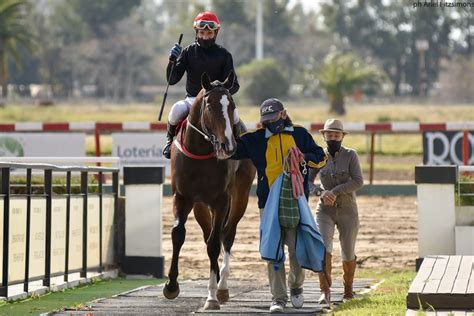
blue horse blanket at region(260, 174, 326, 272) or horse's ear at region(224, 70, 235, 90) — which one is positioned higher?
horse's ear at region(224, 70, 235, 90)

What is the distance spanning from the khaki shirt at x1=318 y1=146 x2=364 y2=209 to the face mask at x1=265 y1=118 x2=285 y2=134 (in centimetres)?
146

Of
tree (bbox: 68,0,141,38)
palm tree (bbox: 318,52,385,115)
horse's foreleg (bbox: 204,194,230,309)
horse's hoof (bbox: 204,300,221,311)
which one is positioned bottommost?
horse's hoof (bbox: 204,300,221,311)

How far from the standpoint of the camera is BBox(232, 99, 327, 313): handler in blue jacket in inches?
411

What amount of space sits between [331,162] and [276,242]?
5.87 feet

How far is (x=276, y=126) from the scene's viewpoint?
10.4 m

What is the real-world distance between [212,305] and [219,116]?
5.09 ft

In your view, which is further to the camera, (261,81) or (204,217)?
(261,81)

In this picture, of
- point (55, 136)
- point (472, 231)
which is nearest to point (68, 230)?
point (472, 231)

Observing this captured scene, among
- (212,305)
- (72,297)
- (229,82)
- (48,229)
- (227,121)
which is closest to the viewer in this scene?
(227,121)

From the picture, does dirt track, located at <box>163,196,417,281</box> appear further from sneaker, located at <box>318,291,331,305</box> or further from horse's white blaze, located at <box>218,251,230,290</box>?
sneaker, located at <box>318,291,331,305</box>

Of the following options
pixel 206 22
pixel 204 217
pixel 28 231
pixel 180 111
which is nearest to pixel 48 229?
pixel 28 231

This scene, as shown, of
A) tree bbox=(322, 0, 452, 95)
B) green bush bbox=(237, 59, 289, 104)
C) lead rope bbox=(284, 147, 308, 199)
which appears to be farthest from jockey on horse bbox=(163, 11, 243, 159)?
tree bbox=(322, 0, 452, 95)

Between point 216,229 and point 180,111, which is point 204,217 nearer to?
point 216,229

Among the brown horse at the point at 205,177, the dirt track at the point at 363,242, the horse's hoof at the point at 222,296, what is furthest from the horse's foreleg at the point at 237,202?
the dirt track at the point at 363,242
